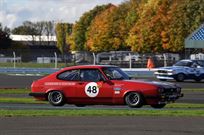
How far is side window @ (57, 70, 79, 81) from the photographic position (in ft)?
63.9

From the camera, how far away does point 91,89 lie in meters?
19.0

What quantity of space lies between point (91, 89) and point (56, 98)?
1237mm

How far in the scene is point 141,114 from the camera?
1541 centimetres

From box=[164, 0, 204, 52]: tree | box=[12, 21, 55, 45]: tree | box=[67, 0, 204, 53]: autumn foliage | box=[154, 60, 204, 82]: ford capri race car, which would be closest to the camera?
box=[154, 60, 204, 82]: ford capri race car

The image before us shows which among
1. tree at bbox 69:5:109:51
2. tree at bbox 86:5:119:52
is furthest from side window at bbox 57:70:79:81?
tree at bbox 69:5:109:51

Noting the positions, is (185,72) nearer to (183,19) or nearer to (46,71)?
(46,71)

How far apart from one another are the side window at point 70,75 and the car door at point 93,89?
20 centimetres

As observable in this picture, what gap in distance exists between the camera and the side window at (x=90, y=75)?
19.1 metres

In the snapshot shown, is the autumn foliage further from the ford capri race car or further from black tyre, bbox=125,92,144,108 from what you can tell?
black tyre, bbox=125,92,144,108

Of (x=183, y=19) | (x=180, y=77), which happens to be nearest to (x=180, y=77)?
(x=180, y=77)

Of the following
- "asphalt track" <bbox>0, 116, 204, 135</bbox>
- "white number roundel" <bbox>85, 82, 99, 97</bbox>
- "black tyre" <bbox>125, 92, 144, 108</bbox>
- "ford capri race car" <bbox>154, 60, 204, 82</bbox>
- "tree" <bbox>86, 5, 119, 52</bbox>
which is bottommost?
"asphalt track" <bbox>0, 116, 204, 135</bbox>

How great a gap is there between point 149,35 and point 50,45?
257ft

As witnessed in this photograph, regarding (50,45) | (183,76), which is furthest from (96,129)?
(50,45)

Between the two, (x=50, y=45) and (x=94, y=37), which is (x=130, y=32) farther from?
(x=50, y=45)
